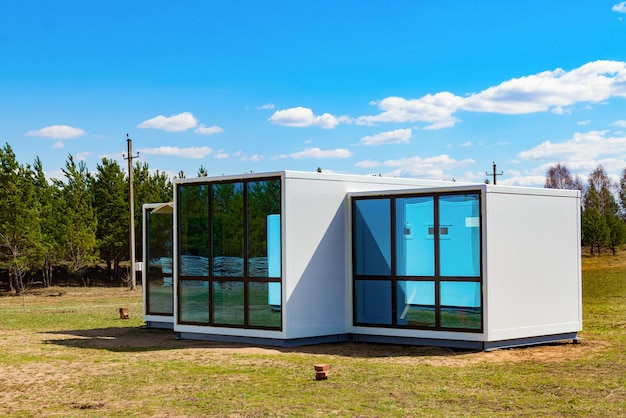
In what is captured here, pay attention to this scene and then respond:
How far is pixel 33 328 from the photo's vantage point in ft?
62.6

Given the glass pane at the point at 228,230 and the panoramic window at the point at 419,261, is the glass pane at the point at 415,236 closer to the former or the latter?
the panoramic window at the point at 419,261

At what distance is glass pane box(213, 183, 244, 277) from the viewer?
14.8 m

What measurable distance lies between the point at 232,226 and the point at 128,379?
4.39 m

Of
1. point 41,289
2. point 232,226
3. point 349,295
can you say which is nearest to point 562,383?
point 349,295

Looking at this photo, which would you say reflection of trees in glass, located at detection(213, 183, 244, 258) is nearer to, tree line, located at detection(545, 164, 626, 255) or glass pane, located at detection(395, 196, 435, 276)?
glass pane, located at detection(395, 196, 435, 276)

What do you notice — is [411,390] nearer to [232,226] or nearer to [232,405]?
[232,405]

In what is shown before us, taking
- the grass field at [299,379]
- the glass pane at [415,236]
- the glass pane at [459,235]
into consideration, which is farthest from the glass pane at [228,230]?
the glass pane at [459,235]

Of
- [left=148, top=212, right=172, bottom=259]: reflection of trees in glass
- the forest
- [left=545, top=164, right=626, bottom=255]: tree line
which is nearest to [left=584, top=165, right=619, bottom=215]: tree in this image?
[left=545, top=164, right=626, bottom=255]: tree line

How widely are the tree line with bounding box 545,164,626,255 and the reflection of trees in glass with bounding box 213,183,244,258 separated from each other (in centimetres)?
4538

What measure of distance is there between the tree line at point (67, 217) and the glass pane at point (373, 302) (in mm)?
24180

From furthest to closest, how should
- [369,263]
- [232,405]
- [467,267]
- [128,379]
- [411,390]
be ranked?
[369,263] < [467,267] < [128,379] < [411,390] < [232,405]

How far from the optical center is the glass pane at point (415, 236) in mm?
14023

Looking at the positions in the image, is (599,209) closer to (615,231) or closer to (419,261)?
(615,231)

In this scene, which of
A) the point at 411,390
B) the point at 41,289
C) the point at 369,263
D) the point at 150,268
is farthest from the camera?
the point at 41,289
